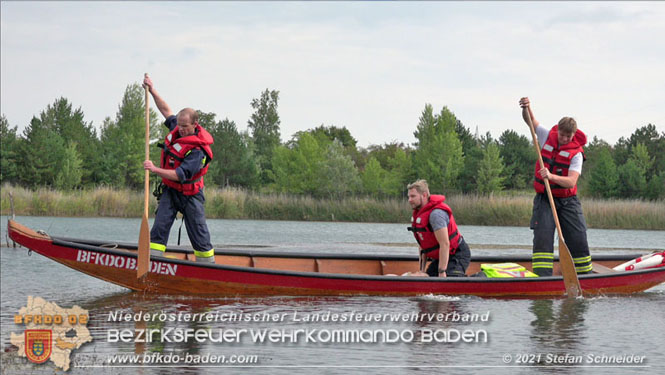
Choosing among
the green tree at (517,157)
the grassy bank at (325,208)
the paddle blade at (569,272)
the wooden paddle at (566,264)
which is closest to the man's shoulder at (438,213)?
the wooden paddle at (566,264)

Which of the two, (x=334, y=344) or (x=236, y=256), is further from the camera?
(x=236, y=256)

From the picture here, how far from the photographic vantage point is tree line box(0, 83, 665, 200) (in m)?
48.3

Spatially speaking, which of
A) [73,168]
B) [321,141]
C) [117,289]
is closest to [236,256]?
[117,289]

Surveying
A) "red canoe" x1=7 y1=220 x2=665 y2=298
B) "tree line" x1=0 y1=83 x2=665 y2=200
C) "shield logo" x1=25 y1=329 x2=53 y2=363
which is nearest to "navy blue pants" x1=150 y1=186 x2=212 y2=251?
"red canoe" x1=7 y1=220 x2=665 y2=298

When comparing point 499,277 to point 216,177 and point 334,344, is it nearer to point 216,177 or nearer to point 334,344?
point 334,344

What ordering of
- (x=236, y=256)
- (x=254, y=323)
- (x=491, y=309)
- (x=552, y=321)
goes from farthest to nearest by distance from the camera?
(x=236, y=256)
(x=491, y=309)
(x=552, y=321)
(x=254, y=323)

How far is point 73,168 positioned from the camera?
49.9 meters

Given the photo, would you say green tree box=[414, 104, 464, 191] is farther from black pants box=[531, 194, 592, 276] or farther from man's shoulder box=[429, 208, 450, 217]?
man's shoulder box=[429, 208, 450, 217]

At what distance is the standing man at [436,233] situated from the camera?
9.05 m

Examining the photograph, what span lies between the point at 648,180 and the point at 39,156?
3923cm

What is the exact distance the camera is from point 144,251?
9047 mm

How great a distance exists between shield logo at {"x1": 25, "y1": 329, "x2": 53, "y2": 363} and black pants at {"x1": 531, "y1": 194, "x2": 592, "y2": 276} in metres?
5.89

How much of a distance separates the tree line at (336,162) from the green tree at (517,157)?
7cm

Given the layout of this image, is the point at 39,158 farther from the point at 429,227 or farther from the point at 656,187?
the point at 429,227
